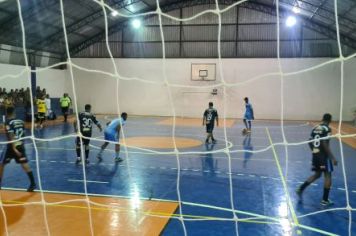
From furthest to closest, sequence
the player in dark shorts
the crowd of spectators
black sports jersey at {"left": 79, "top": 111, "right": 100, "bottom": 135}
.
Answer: the crowd of spectators < black sports jersey at {"left": 79, "top": 111, "right": 100, "bottom": 135} < the player in dark shorts

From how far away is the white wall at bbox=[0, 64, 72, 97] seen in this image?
59.2 feet

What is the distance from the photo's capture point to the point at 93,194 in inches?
242

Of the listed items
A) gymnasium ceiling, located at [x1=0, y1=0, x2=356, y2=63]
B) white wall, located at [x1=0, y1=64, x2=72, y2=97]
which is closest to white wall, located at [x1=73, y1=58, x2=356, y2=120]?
white wall, located at [x1=0, y1=64, x2=72, y2=97]

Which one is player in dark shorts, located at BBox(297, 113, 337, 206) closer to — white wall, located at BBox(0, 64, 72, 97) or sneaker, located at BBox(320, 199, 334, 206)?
sneaker, located at BBox(320, 199, 334, 206)

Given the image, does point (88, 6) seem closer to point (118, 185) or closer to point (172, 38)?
point (172, 38)

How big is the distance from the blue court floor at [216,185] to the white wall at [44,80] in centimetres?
850

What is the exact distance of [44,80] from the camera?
73.3 ft

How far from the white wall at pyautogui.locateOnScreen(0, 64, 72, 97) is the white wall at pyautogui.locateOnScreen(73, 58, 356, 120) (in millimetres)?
995

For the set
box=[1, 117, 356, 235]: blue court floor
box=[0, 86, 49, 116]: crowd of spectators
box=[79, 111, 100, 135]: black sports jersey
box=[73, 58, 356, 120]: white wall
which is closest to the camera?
box=[1, 117, 356, 235]: blue court floor

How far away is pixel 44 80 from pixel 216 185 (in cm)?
1837

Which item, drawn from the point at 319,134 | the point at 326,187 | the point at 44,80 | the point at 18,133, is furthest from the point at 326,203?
the point at 44,80

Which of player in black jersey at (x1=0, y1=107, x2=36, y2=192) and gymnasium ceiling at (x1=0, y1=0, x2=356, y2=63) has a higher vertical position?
gymnasium ceiling at (x1=0, y1=0, x2=356, y2=63)

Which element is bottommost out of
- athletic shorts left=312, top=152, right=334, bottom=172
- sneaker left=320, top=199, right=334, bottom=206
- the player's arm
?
sneaker left=320, top=199, right=334, bottom=206

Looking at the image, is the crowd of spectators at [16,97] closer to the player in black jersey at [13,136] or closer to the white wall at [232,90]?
the white wall at [232,90]
